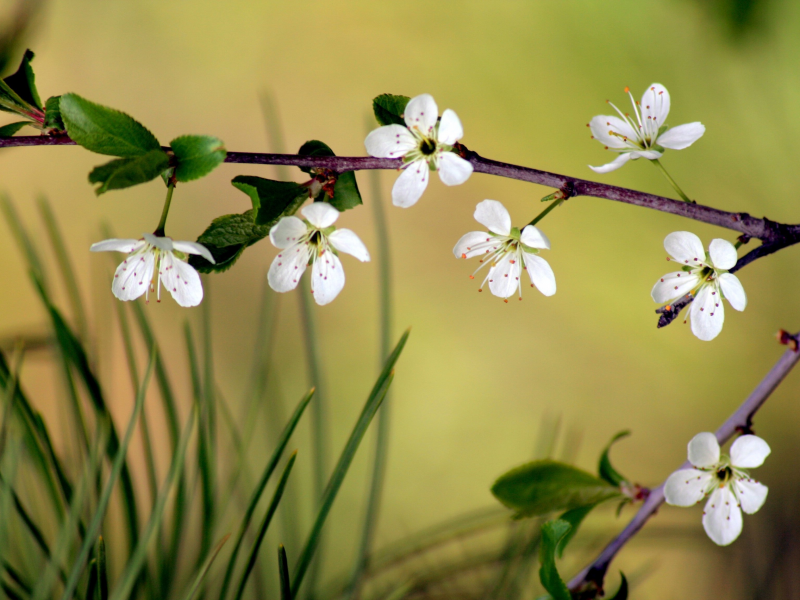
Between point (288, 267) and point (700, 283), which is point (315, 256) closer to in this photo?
point (288, 267)

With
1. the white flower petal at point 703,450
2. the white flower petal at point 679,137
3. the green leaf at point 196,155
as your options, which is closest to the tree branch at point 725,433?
the white flower petal at point 703,450

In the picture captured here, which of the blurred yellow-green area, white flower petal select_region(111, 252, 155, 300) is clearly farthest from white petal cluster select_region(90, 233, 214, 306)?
the blurred yellow-green area

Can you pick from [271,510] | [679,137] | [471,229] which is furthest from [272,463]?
[471,229]

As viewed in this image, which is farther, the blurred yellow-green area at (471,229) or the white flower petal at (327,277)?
the blurred yellow-green area at (471,229)

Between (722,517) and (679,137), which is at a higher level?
(679,137)

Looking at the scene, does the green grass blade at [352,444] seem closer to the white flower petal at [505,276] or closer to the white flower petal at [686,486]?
the white flower petal at [505,276]
